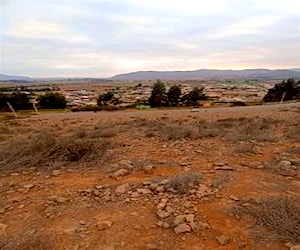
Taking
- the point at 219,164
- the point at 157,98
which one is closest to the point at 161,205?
the point at 219,164

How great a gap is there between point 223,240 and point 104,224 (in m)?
1.38

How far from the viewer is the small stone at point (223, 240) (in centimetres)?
403

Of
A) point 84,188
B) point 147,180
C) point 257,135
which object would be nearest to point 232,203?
point 147,180

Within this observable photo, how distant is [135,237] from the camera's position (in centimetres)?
418

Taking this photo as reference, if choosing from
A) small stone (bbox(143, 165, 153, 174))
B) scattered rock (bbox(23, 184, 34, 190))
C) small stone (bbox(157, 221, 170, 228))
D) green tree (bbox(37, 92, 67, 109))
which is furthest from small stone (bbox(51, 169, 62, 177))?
green tree (bbox(37, 92, 67, 109))

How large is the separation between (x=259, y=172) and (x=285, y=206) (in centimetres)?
172

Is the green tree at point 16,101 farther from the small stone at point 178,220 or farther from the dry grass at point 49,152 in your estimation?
the small stone at point 178,220

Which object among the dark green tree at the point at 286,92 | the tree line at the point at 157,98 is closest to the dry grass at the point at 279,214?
the tree line at the point at 157,98

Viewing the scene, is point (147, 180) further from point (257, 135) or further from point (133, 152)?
point (257, 135)

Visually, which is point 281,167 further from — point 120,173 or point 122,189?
point 122,189

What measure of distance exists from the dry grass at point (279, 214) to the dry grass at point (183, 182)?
2.87 feet

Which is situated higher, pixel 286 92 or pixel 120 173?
pixel 120 173

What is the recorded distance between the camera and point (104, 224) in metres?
4.43

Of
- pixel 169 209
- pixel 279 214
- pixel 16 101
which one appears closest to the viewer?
pixel 279 214
